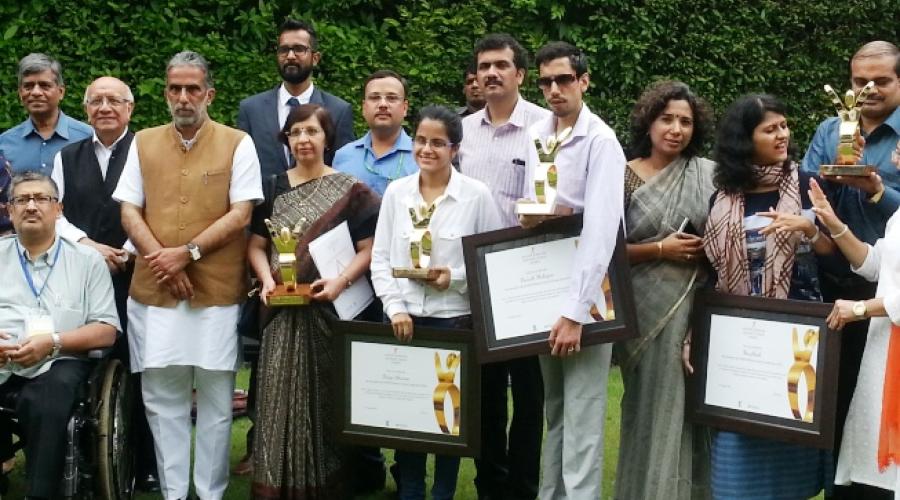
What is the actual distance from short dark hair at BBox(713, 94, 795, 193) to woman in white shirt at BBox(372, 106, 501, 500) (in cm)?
99

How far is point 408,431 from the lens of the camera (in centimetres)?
539

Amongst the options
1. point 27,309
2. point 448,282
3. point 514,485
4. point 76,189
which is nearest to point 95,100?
point 76,189

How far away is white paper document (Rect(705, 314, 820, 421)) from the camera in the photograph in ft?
15.8

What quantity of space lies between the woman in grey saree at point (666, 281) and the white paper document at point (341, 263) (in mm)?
1192

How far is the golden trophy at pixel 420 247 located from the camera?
5.21 meters

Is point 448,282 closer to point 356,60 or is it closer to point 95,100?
point 95,100

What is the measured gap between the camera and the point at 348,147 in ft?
19.9

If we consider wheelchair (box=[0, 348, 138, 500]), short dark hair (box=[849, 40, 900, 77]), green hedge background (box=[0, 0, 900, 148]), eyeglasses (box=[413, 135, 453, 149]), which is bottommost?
wheelchair (box=[0, 348, 138, 500])

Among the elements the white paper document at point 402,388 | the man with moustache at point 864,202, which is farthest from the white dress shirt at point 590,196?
the man with moustache at point 864,202

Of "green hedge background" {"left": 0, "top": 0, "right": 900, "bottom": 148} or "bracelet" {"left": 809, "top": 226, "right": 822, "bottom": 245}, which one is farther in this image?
"green hedge background" {"left": 0, "top": 0, "right": 900, "bottom": 148}

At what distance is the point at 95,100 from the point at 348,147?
130cm

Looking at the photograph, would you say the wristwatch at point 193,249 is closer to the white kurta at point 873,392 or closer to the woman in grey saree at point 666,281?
the woman in grey saree at point 666,281

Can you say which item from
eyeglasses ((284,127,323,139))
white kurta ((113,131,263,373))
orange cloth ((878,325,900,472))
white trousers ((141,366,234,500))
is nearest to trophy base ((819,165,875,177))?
orange cloth ((878,325,900,472))

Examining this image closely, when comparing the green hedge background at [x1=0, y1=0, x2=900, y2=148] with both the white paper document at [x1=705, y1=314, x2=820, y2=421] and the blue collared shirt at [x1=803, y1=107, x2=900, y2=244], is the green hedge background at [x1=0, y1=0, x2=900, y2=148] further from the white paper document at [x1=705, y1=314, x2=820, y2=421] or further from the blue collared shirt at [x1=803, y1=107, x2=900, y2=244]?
the white paper document at [x1=705, y1=314, x2=820, y2=421]
